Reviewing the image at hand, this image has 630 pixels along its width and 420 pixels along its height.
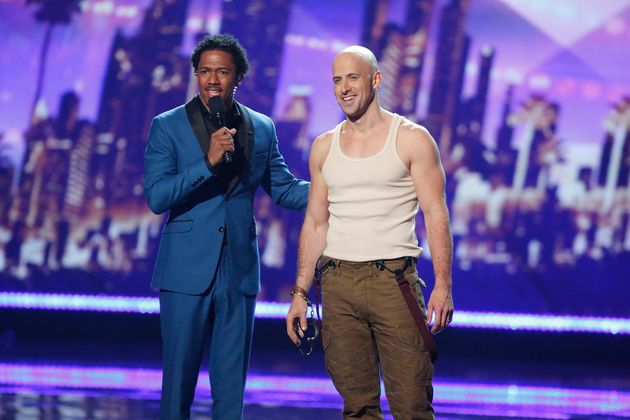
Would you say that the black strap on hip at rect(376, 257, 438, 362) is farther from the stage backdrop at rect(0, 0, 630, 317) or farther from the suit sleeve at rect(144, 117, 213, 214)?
the stage backdrop at rect(0, 0, 630, 317)

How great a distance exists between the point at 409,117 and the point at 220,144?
3.72 m

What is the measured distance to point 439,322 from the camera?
299 centimetres

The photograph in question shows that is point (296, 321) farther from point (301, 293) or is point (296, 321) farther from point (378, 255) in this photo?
point (378, 255)

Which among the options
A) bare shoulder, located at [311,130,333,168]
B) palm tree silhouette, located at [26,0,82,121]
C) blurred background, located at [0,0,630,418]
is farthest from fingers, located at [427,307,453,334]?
palm tree silhouette, located at [26,0,82,121]

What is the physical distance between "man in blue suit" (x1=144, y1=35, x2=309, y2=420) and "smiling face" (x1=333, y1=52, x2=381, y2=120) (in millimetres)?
429

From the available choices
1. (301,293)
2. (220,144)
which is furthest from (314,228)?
(220,144)

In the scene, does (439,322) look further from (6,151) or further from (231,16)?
(6,151)

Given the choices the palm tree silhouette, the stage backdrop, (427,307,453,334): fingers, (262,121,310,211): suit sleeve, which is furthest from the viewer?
the palm tree silhouette

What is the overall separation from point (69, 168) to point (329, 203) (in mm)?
4097

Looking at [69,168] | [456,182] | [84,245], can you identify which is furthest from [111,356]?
[456,182]

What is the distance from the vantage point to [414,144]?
3051mm

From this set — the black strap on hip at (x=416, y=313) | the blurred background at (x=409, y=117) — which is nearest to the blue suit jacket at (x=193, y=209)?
the black strap on hip at (x=416, y=313)

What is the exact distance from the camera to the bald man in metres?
3.01

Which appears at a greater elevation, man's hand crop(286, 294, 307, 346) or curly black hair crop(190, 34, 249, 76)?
curly black hair crop(190, 34, 249, 76)
